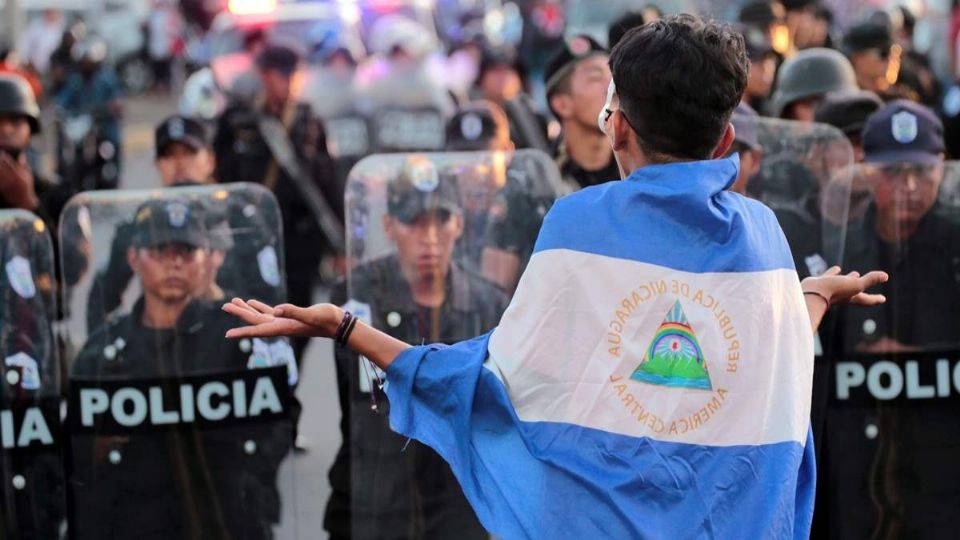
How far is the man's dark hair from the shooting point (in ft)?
11.5

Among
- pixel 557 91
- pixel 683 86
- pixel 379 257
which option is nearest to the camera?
pixel 683 86

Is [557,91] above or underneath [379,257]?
above

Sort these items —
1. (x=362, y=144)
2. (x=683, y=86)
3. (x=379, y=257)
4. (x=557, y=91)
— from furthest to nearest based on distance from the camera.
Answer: (x=362, y=144), (x=557, y=91), (x=379, y=257), (x=683, y=86)

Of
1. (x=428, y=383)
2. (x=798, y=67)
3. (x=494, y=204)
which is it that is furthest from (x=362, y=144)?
(x=428, y=383)


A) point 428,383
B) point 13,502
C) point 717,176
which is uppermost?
point 717,176

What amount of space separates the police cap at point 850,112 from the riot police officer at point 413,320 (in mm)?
1959

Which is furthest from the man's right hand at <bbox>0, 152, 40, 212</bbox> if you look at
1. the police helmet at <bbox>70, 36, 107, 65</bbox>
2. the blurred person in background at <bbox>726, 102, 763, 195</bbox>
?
the police helmet at <bbox>70, 36, 107, 65</bbox>

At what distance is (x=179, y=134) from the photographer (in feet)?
26.6

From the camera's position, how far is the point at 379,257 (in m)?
5.87

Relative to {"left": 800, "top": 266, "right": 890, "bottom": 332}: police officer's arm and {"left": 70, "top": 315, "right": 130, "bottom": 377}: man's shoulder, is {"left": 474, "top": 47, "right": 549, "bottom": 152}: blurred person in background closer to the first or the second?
{"left": 70, "top": 315, "right": 130, "bottom": 377}: man's shoulder

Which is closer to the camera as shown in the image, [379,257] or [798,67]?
[379,257]

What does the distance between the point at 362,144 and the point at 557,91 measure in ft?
→ 19.0

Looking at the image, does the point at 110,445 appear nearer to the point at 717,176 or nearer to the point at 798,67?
the point at 717,176

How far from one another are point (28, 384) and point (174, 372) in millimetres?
456
